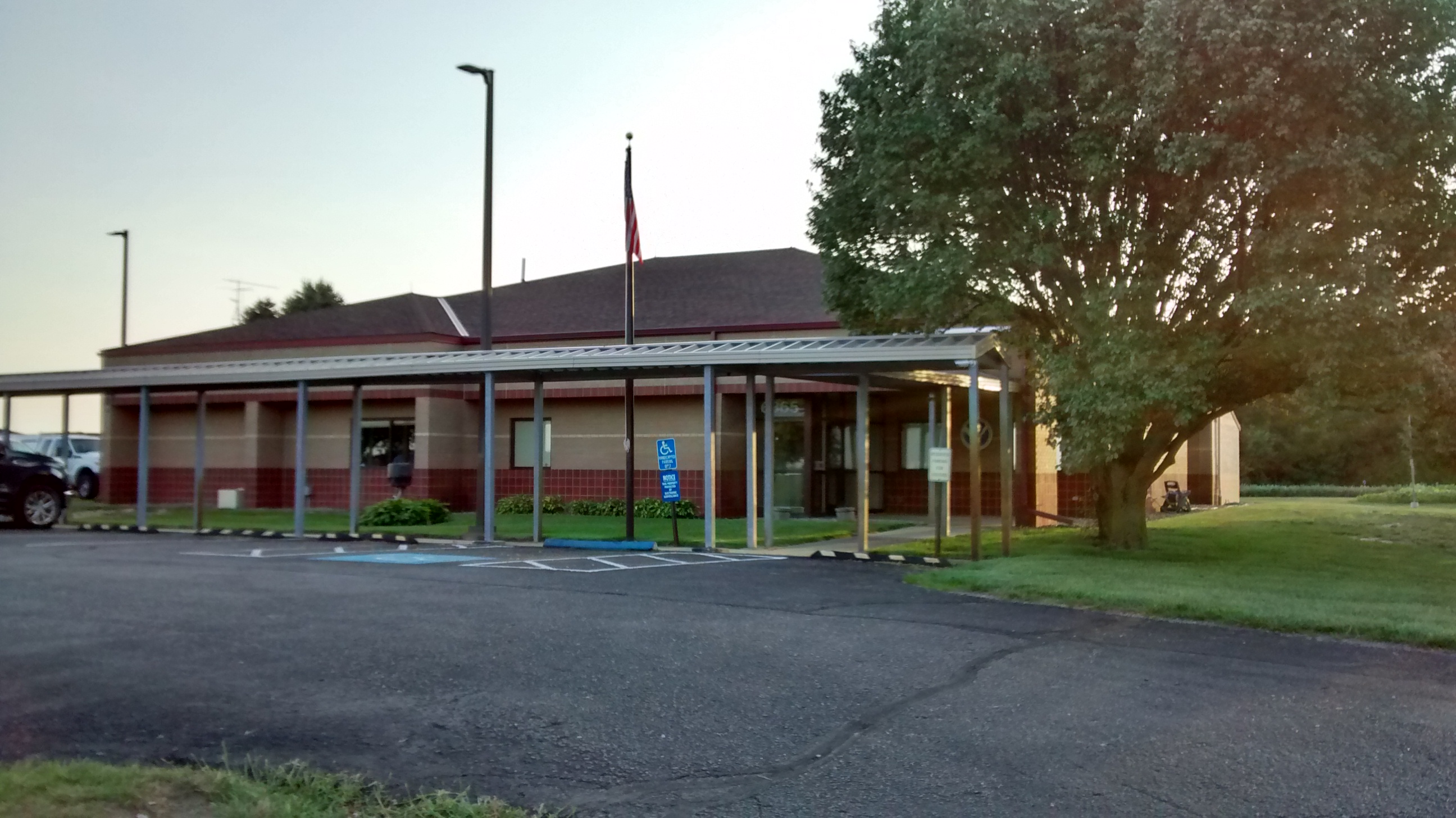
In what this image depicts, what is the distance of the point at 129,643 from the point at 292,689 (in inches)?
89.0

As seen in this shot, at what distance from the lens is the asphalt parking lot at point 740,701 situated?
19.2ft

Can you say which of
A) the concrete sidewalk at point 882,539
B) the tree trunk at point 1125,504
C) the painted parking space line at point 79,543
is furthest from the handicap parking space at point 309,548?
the tree trunk at point 1125,504

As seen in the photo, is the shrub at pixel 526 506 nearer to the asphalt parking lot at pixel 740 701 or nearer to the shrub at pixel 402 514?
the shrub at pixel 402 514

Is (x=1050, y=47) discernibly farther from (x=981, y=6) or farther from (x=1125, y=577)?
(x=1125, y=577)

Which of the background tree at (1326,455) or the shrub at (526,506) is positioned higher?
the background tree at (1326,455)

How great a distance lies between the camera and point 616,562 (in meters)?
16.5

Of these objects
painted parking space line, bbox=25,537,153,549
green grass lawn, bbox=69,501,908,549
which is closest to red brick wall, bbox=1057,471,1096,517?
green grass lawn, bbox=69,501,908,549

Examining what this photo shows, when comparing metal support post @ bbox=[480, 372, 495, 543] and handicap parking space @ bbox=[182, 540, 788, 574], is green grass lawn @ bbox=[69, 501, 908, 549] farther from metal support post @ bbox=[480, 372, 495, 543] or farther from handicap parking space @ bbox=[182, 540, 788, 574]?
handicap parking space @ bbox=[182, 540, 788, 574]

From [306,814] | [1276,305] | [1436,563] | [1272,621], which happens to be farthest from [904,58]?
[306,814]

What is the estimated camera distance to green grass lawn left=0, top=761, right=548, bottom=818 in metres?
5.04

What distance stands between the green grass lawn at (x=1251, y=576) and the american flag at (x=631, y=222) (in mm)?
6612

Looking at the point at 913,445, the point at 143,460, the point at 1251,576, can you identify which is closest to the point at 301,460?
the point at 143,460

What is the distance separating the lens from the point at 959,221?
17297mm

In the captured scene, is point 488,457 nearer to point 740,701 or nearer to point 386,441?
point 386,441
